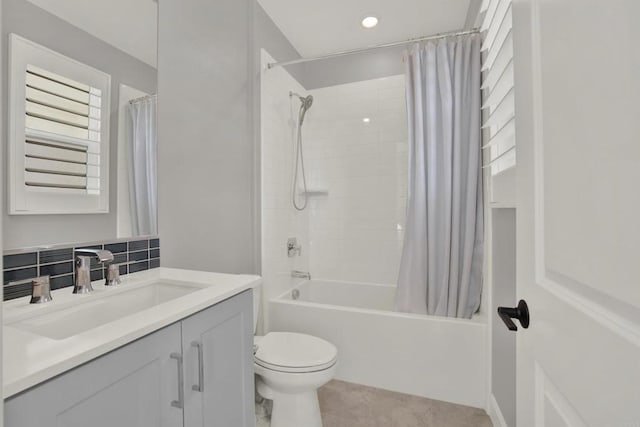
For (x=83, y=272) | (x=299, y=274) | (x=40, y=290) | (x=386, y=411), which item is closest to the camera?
(x=40, y=290)

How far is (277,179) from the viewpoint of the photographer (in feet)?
7.71

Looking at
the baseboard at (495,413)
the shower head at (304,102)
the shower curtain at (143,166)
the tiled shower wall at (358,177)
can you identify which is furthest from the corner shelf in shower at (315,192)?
the baseboard at (495,413)

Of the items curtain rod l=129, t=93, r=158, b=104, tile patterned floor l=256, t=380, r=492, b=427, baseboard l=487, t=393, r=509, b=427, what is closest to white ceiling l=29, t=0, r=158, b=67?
curtain rod l=129, t=93, r=158, b=104

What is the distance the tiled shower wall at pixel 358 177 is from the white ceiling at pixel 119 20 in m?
1.67

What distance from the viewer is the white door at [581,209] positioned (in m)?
0.36

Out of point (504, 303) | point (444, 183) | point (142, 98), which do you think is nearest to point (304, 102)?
point (444, 183)

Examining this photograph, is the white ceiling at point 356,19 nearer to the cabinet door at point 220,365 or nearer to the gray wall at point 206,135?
the gray wall at point 206,135

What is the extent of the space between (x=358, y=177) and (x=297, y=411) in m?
1.94

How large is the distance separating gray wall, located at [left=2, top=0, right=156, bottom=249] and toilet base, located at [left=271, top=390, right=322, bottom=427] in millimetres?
1116

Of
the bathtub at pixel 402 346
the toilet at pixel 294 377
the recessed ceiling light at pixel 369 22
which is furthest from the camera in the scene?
the recessed ceiling light at pixel 369 22

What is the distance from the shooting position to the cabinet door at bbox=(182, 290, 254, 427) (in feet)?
2.97

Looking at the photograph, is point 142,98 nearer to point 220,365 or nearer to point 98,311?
point 98,311

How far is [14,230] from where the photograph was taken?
0.94 m

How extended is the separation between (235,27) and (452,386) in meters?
2.60
